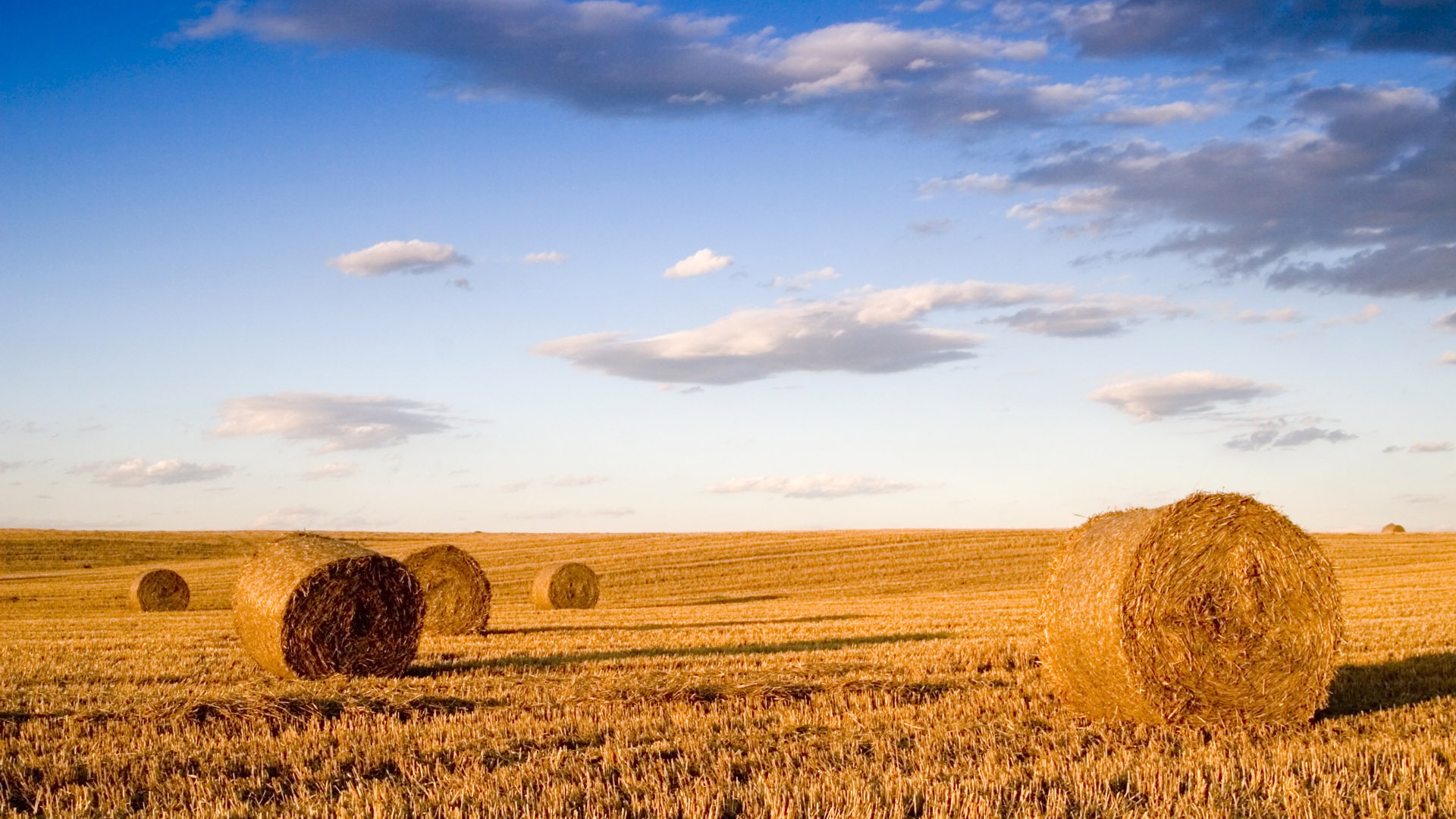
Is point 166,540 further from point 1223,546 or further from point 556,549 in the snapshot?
point 1223,546

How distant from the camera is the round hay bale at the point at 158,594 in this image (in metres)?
27.6

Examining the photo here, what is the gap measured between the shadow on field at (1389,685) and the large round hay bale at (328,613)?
9.36 metres

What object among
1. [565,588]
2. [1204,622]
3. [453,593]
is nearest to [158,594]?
[565,588]

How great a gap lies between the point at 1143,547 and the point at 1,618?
25.6 m

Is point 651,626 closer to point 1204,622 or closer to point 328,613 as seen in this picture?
point 328,613

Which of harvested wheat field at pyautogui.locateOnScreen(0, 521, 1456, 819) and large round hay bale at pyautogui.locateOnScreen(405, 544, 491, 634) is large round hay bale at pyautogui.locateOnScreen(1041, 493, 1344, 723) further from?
large round hay bale at pyautogui.locateOnScreen(405, 544, 491, 634)

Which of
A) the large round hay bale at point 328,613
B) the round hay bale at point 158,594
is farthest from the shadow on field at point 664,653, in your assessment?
the round hay bale at point 158,594

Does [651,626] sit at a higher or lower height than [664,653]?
lower

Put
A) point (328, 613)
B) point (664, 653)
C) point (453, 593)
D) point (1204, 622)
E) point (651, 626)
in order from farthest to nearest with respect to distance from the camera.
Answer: point (453, 593), point (651, 626), point (664, 653), point (328, 613), point (1204, 622)

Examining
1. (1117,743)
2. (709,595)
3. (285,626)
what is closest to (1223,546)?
(1117,743)

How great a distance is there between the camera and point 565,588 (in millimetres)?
25703

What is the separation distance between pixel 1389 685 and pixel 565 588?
1832 cm

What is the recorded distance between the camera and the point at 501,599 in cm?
3039

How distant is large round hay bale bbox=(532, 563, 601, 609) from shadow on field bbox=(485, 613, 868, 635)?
19.7ft
